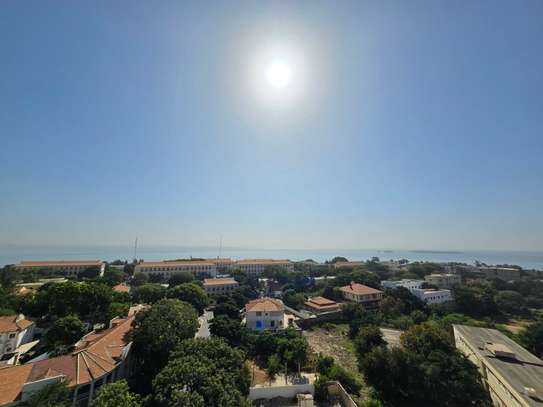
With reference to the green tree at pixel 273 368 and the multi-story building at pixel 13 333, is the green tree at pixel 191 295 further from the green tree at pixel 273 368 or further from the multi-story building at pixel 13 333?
the green tree at pixel 273 368

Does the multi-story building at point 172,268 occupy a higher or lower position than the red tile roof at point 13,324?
lower

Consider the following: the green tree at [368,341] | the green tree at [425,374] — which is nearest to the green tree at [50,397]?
→ the green tree at [425,374]

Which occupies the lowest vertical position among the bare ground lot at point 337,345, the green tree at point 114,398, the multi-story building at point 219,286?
the bare ground lot at point 337,345

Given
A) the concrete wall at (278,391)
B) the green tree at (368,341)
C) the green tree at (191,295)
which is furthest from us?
the green tree at (191,295)

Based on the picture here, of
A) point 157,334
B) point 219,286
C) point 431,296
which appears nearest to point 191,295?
point 157,334

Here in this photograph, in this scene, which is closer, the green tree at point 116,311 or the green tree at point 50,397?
the green tree at point 50,397

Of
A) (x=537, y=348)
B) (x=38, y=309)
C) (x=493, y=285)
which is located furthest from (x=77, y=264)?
(x=493, y=285)

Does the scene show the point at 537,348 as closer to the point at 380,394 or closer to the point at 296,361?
the point at 380,394
